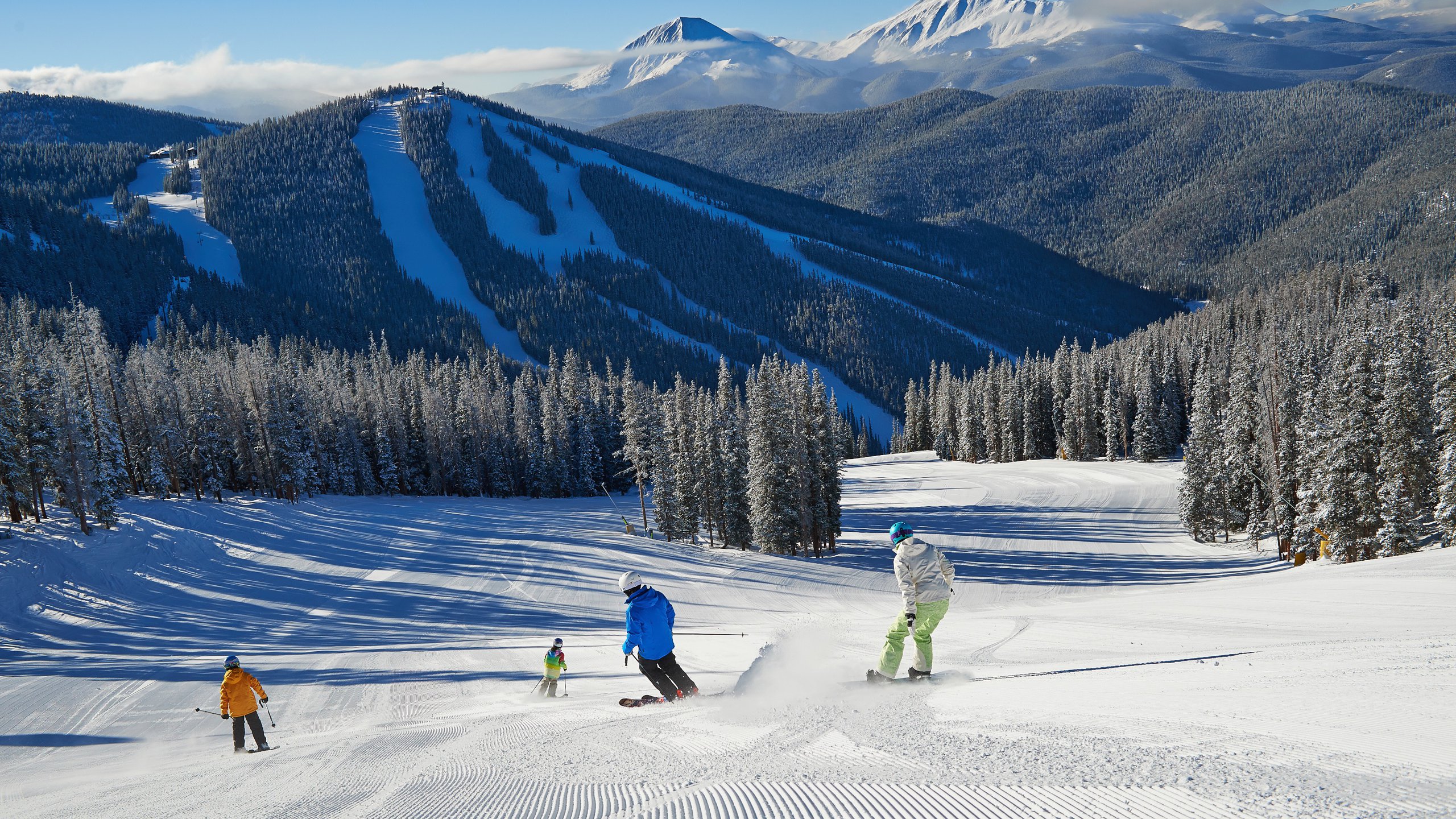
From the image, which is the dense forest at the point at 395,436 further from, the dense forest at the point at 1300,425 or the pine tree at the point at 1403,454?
the pine tree at the point at 1403,454

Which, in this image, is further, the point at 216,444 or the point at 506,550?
the point at 216,444

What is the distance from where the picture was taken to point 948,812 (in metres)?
4.81

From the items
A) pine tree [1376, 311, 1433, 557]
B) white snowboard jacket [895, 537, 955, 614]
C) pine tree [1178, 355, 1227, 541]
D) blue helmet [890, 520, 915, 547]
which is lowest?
pine tree [1178, 355, 1227, 541]

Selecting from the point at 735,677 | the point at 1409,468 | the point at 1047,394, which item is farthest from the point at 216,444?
the point at 1047,394

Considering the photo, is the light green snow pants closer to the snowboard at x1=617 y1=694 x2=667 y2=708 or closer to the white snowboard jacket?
the white snowboard jacket

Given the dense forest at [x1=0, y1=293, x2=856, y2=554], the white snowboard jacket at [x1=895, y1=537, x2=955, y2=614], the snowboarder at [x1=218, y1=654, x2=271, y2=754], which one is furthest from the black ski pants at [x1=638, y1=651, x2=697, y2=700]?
the dense forest at [x1=0, y1=293, x2=856, y2=554]

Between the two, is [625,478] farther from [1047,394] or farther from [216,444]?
[1047,394]

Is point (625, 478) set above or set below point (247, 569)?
below

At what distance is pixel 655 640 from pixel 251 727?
578cm

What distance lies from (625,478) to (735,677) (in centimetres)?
6885

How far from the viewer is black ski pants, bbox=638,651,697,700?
1023 centimetres

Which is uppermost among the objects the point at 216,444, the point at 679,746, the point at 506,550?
the point at 679,746

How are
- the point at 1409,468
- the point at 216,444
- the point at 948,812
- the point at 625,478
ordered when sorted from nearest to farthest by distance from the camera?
the point at 948,812
the point at 1409,468
the point at 216,444
the point at 625,478

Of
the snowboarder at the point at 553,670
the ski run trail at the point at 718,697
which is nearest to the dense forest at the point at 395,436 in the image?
the ski run trail at the point at 718,697
